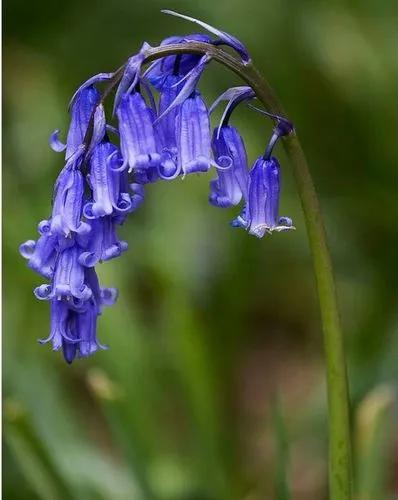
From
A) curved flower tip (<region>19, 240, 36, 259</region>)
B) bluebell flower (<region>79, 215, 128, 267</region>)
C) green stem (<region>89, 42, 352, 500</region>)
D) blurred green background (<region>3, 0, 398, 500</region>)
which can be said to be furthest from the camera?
blurred green background (<region>3, 0, 398, 500</region>)

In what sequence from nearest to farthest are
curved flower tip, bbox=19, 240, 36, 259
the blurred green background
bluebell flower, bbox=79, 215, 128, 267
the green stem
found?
the green stem < bluebell flower, bbox=79, 215, 128, 267 < curved flower tip, bbox=19, 240, 36, 259 < the blurred green background

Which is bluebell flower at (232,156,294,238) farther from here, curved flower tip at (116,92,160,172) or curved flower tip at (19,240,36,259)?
curved flower tip at (19,240,36,259)

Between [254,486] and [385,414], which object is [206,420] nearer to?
[254,486]

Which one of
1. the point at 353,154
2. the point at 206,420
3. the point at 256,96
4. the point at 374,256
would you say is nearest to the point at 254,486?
the point at 206,420

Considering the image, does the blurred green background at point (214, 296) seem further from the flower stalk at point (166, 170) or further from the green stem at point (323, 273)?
the flower stalk at point (166, 170)

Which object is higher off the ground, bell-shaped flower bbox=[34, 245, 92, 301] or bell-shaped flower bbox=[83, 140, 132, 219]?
bell-shaped flower bbox=[83, 140, 132, 219]

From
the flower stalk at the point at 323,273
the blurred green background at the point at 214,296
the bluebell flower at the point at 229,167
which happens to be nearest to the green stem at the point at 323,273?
the flower stalk at the point at 323,273

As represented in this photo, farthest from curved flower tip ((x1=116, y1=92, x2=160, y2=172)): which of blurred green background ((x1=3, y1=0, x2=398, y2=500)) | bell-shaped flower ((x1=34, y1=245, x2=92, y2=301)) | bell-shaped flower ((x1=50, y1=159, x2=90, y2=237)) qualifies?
blurred green background ((x1=3, y1=0, x2=398, y2=500))
